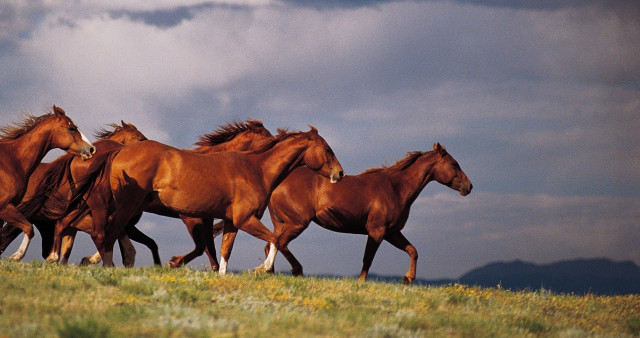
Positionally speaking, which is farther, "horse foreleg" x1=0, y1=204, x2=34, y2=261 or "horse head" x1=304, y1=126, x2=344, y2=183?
"horse head" x1=304, y1=126, x2=344, y2=183

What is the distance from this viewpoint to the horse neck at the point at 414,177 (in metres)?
15.8

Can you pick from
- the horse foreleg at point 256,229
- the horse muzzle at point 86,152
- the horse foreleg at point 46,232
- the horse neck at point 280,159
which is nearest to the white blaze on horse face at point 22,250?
the horse muzzle at point 86,152

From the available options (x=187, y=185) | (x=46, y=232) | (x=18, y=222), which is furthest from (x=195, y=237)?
(x=46, y=232)

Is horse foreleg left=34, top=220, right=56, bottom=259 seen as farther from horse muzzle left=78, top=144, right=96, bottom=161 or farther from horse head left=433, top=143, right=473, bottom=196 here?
horse head left=433, top=143, right=473, bottom=196

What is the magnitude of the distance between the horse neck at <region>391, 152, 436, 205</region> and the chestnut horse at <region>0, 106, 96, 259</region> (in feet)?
22.2

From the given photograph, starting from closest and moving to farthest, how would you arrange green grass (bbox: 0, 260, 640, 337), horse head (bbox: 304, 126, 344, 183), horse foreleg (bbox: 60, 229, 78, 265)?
1. green grass (bbox: 0, 260, 640, 337)
2. horse head (bbox: 304, 126, 344, 183)
3. horse foreleg (bbox: 60, 229, 78, 265)

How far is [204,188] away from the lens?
12.1 metres

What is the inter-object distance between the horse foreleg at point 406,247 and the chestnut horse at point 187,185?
137 inches

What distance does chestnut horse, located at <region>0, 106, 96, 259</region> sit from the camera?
1302 centimetres

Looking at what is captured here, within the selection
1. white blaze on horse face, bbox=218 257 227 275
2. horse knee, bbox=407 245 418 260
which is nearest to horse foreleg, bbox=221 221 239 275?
white blaze on horse face, bbox=218 257 227 275

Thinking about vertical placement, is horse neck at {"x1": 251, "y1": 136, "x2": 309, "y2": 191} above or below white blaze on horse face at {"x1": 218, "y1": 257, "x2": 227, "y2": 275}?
above

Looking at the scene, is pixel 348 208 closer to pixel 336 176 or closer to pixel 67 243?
pixel 336 176

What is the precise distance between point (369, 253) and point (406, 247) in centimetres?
97

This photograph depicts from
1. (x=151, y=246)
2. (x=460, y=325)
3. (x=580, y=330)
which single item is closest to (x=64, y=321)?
(x=460, y=325)
